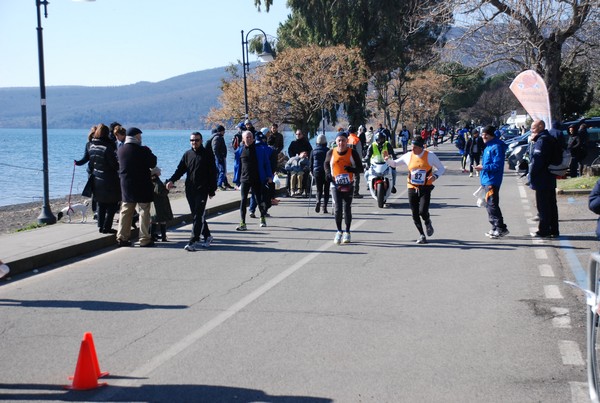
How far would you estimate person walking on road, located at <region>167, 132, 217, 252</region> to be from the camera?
12117 millimetres

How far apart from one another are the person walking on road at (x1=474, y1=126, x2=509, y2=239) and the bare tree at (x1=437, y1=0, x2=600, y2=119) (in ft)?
37.7

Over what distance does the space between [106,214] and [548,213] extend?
7465 millimetres

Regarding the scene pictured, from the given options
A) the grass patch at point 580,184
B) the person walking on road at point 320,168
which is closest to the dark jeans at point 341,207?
the person walking on road at point 320,168

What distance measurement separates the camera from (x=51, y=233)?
13.8m

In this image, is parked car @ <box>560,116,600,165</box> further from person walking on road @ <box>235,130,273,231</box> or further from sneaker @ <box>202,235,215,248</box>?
sneaker @ <box>202,235,215,248</box>

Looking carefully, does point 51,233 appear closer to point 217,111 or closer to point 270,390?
point 270,390

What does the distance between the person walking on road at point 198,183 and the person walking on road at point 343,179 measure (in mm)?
2011

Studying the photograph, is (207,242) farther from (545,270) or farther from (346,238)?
(545,270)

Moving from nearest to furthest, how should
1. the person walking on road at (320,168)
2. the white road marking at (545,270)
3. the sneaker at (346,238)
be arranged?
the white road marking at (545,270) < the sneaker at (346,238) < the person walking on road at (320,168)

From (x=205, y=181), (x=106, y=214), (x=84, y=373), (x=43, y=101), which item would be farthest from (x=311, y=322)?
(x=43, y=101)

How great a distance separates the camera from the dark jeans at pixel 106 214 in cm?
1343

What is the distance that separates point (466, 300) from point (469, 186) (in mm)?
17257

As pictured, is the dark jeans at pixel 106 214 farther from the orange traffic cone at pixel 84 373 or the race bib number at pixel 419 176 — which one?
the orange traffic cone at pixel 84 373

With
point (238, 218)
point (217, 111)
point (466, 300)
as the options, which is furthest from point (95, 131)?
point (217, 111)
